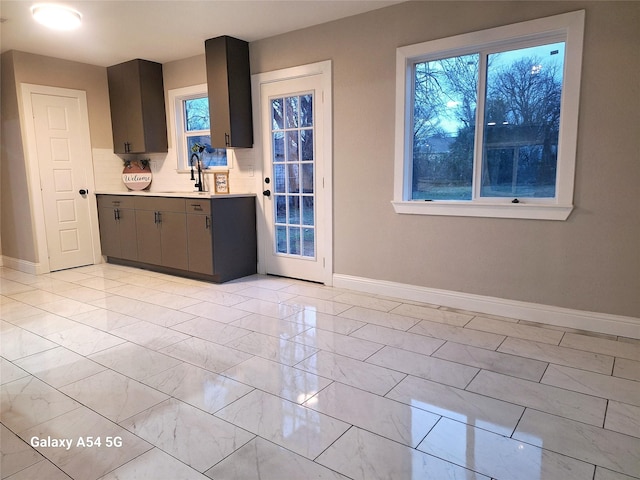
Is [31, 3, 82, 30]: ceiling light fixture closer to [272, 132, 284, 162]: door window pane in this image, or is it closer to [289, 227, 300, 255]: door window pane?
[272, 132, 284, 162]: door window pane

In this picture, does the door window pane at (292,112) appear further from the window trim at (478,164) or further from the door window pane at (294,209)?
the window trim at (478,164)

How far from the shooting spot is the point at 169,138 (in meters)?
5.29

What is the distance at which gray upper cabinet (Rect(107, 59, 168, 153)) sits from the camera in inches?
199

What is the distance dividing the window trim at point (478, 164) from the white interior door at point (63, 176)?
155 inches

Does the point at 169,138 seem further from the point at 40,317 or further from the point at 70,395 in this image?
the point at 70,395

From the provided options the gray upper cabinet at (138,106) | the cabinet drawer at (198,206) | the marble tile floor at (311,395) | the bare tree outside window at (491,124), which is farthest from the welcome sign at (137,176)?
the bare tree outside window at (491,124)

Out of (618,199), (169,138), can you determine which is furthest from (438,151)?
(169,138)

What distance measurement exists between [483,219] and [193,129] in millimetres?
3656

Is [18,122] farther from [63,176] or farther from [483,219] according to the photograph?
[483,219]

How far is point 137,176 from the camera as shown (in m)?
5.54

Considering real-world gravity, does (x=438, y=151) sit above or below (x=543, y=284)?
above

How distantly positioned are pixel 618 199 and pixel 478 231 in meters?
0.92

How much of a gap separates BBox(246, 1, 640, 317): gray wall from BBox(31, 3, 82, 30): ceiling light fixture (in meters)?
1.62

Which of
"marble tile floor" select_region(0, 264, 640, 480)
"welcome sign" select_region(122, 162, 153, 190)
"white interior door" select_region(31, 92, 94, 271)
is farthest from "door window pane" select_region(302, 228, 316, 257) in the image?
"white interior door" select_region(31, 92, 94, 271)
